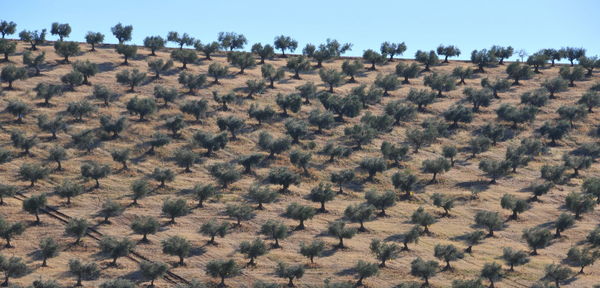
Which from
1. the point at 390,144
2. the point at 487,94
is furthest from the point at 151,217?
the point at 487,94

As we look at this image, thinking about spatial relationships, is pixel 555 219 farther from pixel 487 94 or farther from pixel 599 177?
pixel 487 94

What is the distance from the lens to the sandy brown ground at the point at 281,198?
66.1m

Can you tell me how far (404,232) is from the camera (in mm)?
74938

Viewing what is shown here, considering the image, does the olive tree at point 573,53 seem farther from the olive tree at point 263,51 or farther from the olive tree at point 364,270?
the olive tree at point 364,270

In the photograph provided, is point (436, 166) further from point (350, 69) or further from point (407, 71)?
point (350, 69)

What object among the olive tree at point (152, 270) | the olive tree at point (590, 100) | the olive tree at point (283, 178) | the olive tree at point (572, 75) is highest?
the olive tree at point (572, 75)

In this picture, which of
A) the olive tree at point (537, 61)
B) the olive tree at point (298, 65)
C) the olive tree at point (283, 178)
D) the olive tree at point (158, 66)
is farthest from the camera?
the olive tree at point (537, 61)

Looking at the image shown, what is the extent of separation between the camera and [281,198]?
269 ft

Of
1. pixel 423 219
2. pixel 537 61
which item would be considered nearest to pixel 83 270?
pixel 423 219

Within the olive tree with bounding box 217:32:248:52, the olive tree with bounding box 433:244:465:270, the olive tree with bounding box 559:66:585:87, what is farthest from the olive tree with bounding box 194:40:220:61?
the olive tree with bounding box 433:244:465:270

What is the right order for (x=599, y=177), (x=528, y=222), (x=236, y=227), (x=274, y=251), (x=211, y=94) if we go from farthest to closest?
(x=211, y=94), (x=599, y=177), (x=528, y=222), (x=236, y=227), (x=274, y=251)

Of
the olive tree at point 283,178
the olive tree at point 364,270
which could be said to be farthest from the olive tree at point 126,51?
the olive tree at point 364,270

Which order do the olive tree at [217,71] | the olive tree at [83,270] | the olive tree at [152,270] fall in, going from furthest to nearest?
1. the olive tree at [217,71]
2. the olive tree at [152,270]
3. the olive tree at [83,270]

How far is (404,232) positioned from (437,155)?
80.2 ft
